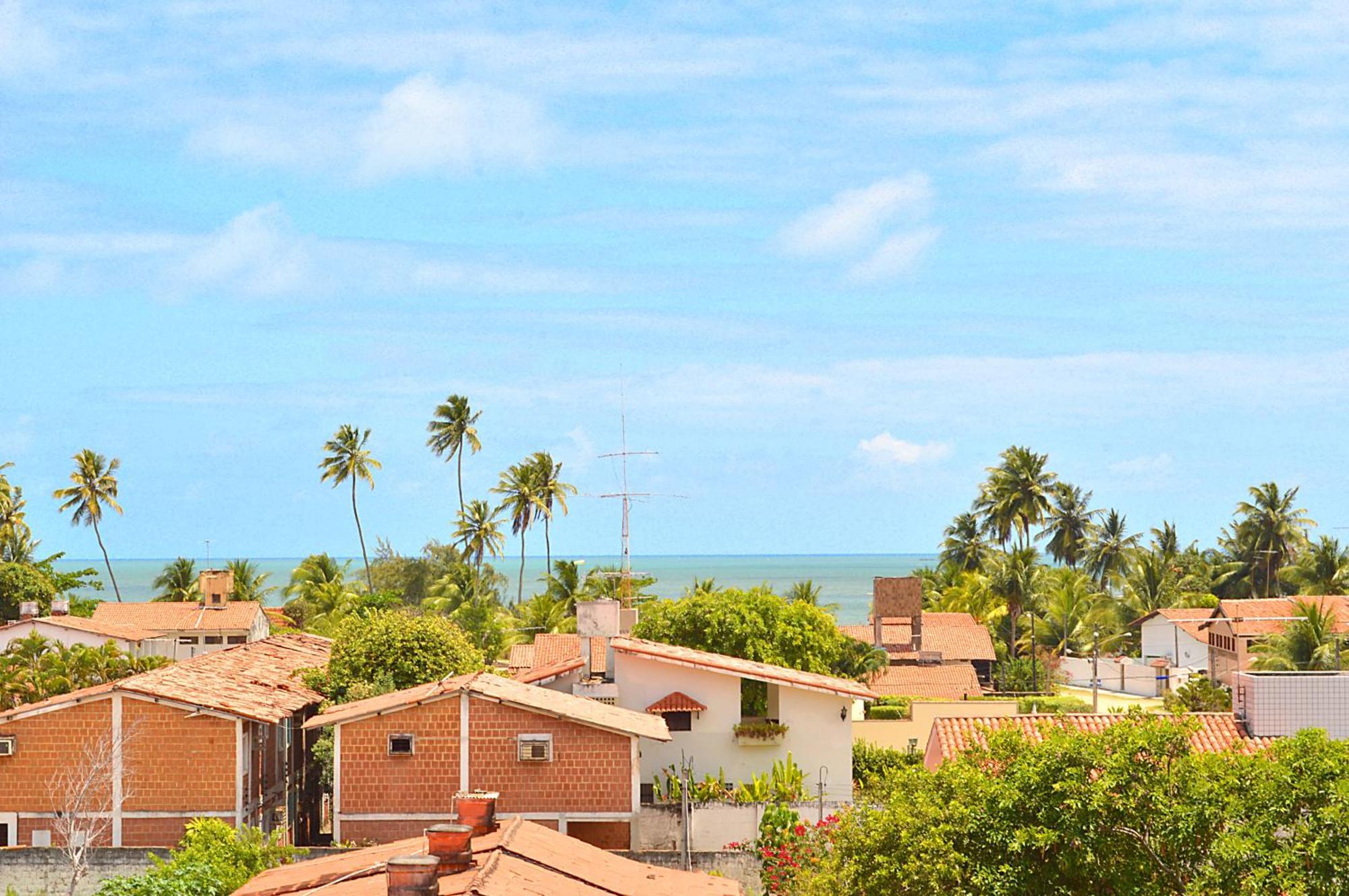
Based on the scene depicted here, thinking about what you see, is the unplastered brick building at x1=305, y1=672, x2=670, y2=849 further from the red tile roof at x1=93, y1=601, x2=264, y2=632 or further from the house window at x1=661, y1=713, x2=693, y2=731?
the red tile roof at x1=93, y1=601, x2=264, y2=632

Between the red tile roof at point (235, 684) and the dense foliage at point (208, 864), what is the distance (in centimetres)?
391

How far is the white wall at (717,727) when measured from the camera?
40594 millimetres

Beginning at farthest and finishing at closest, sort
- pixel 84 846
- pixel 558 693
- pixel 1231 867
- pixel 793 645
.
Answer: pixel 793 645
pixel 558 693
pixel 84 846
pixel 1231 867

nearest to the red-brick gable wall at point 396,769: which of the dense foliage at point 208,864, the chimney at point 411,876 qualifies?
the dense foliage at point 208,864

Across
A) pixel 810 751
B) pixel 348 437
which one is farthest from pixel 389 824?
pixel 348 437

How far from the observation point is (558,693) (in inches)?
1496

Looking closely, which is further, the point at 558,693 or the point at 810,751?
the point at 810,751

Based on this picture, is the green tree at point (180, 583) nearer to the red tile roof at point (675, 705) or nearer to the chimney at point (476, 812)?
the red tile roof at point (675, 705)

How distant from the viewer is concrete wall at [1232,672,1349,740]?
32.8 metres

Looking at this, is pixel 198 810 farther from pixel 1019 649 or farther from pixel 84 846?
pixel 1019 649

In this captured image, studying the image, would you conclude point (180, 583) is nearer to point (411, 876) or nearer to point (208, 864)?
point (208, 864)

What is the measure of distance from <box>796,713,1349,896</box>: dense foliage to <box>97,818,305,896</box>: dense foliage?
39.7ft

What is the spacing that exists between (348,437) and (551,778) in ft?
271

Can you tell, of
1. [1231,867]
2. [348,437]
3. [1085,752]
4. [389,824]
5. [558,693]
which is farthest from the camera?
[348,437]
